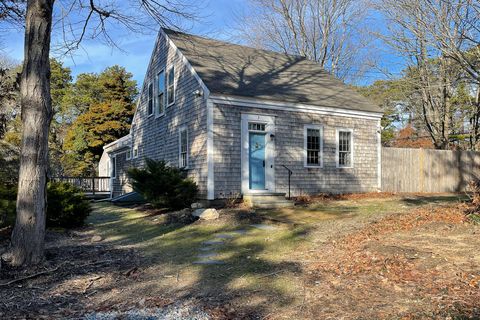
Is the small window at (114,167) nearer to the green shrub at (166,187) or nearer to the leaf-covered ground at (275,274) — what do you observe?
the green shrub at (166,187)

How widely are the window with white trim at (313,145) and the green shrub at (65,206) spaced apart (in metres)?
7.99

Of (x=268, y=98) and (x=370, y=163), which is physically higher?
(x=268, y=98)

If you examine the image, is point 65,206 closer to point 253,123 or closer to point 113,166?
point 253,123

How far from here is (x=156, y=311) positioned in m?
4.13

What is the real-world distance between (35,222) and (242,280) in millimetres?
3173

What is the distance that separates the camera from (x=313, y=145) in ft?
49.9

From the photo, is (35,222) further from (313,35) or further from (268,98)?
(313,35)

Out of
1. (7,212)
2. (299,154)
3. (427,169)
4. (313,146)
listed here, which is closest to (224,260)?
(7,212)

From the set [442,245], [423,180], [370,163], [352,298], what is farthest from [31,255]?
[423,180]

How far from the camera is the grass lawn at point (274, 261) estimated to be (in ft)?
13.6

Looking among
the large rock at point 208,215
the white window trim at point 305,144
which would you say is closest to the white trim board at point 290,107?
the white window trim at point 305,144

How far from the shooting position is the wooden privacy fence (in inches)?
683

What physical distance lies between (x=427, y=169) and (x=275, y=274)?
1551 centimetres

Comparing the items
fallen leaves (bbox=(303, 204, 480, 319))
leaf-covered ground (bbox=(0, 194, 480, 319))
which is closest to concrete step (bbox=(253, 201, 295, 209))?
leaf-covered ground (bbox=(0, 194, 480, 319))
